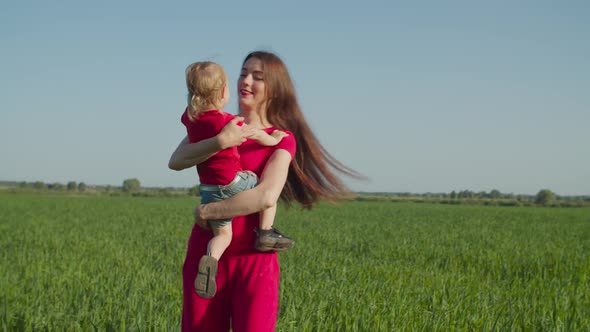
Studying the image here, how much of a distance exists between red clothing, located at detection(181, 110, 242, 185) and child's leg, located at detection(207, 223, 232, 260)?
22 centimetres

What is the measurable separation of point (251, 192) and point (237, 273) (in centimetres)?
47

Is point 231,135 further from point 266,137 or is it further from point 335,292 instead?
point 335,292

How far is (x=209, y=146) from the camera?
8.29 feet

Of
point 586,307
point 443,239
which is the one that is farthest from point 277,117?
point 443,239

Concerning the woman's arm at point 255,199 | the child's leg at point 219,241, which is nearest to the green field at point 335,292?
the child's leg at point 219,241

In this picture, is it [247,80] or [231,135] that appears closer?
[231,135]

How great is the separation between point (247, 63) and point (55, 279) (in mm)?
5636

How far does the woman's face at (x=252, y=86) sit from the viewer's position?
9.57ft

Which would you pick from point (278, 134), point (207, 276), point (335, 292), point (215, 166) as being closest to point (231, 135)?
point (215, 166)

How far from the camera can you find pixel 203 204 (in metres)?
2.71

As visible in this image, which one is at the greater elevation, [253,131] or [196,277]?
[253,131]

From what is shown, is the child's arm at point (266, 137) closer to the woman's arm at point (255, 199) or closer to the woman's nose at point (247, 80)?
the woman's arm at point (255, 199)

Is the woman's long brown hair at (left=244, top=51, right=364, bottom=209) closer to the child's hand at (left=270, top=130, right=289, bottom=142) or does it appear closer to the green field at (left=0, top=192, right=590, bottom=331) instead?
the child's hand at (left=270, top=130, right=289, bottom=142)

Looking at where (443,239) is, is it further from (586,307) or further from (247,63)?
(247,63)
